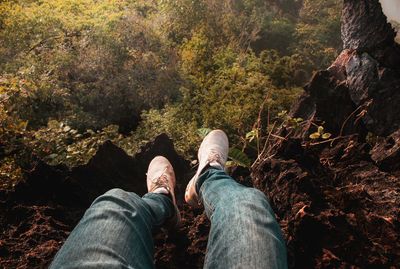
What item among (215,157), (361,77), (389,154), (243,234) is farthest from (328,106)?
(243,234)

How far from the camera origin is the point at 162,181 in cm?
250

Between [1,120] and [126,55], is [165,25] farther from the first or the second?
[1,120]

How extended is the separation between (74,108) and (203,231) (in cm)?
372

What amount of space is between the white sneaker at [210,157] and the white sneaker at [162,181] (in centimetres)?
15

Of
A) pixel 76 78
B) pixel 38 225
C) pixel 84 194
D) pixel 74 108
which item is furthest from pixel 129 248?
pixel 76 78

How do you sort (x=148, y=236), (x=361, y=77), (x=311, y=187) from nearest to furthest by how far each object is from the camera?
(x=148, y=236) < (x=311, y=187) < (x=361, y=77)

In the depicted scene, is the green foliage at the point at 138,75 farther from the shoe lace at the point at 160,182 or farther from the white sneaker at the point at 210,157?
the shoe lace at the point at 160,182

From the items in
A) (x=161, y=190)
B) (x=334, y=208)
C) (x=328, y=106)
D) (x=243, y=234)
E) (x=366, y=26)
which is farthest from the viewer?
(x=366, y=26)

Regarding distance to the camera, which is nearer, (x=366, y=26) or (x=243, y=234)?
(x=243, y=234)

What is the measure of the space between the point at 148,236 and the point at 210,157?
42.0 inches

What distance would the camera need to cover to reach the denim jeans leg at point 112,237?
130 centimetres

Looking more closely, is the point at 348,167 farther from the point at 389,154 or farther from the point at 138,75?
the point at 138,75

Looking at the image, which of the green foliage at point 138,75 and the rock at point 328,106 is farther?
the green foliage at point 138,75

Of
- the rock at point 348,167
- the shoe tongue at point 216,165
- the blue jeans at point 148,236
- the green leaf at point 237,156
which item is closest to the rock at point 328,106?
the rock at point 348,167
